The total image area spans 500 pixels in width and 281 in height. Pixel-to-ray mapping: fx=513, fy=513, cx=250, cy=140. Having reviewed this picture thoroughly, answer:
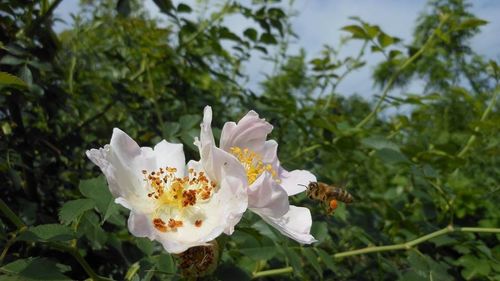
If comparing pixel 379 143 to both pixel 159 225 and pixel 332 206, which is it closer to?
pixel 332 206

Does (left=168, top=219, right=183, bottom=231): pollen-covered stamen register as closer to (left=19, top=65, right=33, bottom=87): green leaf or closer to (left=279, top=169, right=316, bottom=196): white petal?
(left=279, top=169, right=316, bottom=196): white petal

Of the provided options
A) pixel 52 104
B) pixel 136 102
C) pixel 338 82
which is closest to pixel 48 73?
pixel 52 104

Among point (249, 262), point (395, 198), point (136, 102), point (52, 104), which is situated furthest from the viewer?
point (395, 198)

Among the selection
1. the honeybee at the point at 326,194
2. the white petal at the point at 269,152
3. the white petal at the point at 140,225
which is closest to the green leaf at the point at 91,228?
the white petal at the point at 140,225

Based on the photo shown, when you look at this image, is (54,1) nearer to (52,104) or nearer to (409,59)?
(52,104)

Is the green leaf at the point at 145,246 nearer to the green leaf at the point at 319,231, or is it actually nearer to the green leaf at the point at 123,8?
the green leaf at the point at 319,231

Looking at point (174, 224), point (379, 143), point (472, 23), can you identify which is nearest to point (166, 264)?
point (174, 224)

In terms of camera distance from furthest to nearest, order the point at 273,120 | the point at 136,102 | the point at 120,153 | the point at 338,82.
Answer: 1. the point at 338,82
2. the point at 136,102
3. the point at 273,120
4. the point at 120,153
